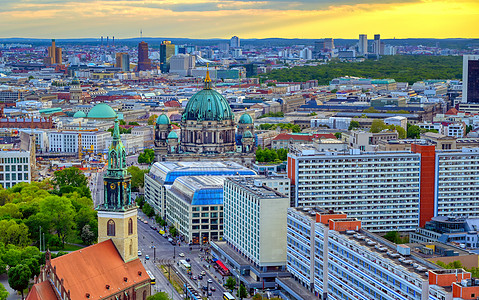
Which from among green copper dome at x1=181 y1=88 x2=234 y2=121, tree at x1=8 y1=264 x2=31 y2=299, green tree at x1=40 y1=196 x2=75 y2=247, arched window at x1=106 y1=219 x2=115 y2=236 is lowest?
tree at x1=8 y1=264 x2=31 y2=299

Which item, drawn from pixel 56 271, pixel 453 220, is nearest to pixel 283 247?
pixel 453 220

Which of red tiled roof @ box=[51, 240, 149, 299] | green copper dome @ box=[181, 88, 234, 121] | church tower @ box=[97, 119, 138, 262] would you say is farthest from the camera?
green copper dome @ box=[181, 88, 234, 121]

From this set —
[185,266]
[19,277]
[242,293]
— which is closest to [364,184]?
[185,266]

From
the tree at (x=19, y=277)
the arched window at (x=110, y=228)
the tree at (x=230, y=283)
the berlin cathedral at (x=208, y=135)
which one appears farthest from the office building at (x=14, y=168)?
the arched window at (x=110, y=228)

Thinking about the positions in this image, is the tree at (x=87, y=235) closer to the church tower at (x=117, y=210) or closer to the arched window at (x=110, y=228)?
the church tower at (x=117, y=210)

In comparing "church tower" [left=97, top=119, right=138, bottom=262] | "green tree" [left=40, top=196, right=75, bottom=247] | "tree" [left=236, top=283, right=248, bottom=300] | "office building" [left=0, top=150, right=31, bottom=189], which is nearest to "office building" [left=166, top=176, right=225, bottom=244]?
"green tree" [left=40, top=196, right=75, bottom=247]

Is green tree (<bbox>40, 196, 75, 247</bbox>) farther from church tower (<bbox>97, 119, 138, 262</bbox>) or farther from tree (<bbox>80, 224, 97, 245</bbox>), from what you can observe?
church tower (<bbox>97, 119, 138, 262</bbox>)

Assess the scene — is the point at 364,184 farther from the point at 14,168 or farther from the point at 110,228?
the point at 14,168
